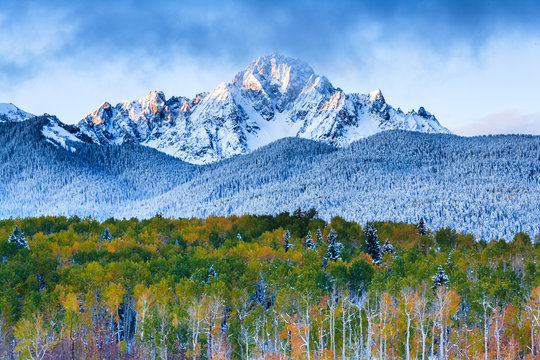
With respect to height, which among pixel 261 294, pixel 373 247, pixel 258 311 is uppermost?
Result: pixel 373 247

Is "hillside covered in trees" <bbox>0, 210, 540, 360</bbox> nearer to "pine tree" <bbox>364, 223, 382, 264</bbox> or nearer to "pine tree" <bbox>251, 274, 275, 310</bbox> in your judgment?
"pine tree" <bbox>251, 274, 275, 310</bbox>

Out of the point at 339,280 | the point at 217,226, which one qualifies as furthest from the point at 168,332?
the point at 217,226

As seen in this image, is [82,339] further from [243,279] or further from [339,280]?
[339,280]

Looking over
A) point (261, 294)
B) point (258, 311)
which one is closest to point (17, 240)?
point (261, 294)

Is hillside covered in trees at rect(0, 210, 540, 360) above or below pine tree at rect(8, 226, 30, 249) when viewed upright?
below

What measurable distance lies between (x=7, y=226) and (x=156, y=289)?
8257 cm

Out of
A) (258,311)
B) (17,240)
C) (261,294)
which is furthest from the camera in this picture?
(17,240)

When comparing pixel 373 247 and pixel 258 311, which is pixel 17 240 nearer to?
pixel 258 311

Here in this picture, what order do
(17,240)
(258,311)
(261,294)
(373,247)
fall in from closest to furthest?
(258,311) → (261,294) → (17,240) → (373,247)

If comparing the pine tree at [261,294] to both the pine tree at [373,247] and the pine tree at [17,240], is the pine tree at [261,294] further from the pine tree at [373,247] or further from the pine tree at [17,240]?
the pine tree at [17,240]

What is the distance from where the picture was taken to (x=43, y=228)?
132250 mm

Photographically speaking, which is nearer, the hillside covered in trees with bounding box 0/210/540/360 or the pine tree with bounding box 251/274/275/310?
the hillside covered in trees with bounding box 0/210/540/360

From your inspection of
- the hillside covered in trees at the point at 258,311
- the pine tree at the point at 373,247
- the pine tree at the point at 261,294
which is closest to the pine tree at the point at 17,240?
the hillside covered in trees at the point at 258,311

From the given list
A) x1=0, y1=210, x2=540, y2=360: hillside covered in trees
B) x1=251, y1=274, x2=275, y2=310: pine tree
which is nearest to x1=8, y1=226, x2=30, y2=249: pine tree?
x1=0, y1=210, x2=540, y2=360: hillside covered in trees
